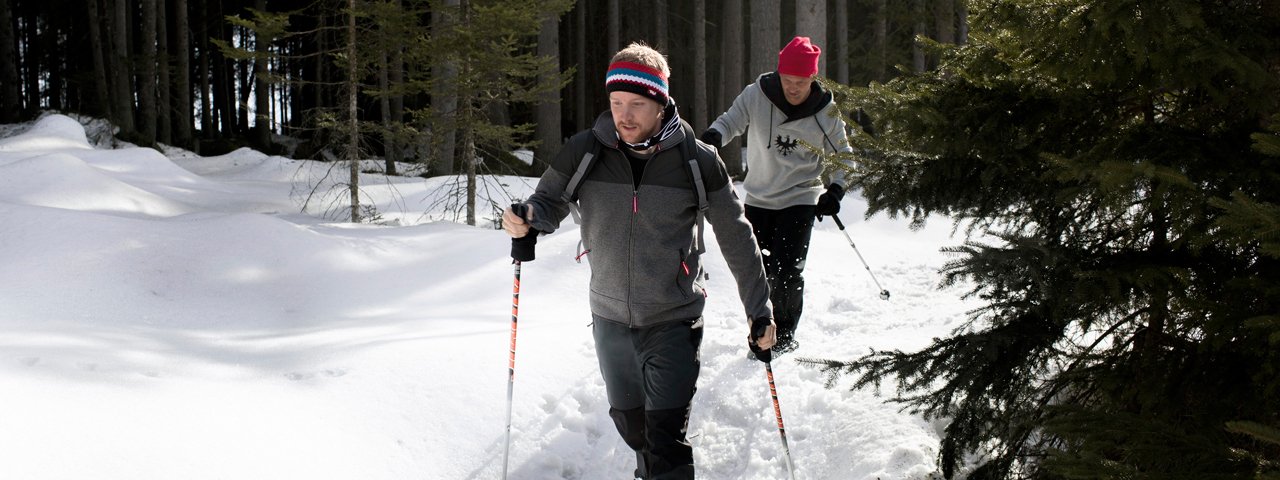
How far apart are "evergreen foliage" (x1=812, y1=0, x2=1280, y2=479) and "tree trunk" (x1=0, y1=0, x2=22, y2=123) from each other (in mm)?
26027

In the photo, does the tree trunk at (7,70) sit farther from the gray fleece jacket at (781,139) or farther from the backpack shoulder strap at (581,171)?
the backpack shoulder strap at (581,171)

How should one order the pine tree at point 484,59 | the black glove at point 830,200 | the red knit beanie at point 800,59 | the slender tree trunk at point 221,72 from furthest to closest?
the slender tree trunk at point 221,72, the pine tree at point 484,59, the black glove at point 830,200, the red knit beanie at point 800,59

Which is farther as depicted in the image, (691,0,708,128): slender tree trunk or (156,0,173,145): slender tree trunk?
(156,0,173,145): slender tree trunk

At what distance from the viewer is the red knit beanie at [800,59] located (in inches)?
227

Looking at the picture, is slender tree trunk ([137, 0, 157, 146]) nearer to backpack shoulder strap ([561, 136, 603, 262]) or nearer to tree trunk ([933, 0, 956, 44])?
tree trunk ([933, 0, 956, 44])

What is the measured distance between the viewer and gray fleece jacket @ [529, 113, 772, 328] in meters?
3.55

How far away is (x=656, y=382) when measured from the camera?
3.64 metres

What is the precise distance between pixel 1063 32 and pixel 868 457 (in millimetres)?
2444

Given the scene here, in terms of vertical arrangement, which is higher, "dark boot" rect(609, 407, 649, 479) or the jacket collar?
the jacket collar

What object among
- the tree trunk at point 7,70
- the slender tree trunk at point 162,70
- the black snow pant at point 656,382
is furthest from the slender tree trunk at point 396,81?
the tree trunk at point 7,70

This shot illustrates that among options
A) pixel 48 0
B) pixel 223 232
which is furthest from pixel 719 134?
pixel 48 0

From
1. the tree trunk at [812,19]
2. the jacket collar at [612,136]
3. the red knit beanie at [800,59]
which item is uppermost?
the tree trunk at [812,19]

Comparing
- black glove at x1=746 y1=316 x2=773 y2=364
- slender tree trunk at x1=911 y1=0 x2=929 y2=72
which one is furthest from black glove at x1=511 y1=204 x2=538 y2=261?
slender tree trunk at x1=911 y1=0 x2=929 y2=72

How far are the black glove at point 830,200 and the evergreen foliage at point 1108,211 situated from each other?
2137mm
